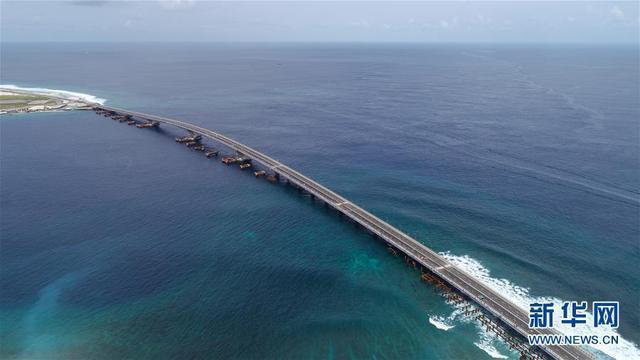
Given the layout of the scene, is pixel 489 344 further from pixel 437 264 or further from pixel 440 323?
pixel 437 264

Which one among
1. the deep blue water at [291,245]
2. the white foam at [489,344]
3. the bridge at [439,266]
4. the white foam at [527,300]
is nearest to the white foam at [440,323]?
the deep blue water at [291,245]

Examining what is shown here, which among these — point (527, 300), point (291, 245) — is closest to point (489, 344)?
point (527, 300)

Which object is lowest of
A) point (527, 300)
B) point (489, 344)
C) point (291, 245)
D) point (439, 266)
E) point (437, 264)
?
point (489, 344)

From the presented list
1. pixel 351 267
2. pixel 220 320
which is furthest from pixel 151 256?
pixel 351 267

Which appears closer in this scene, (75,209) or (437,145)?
(75,209)

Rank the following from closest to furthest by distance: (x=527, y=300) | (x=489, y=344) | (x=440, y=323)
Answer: (x=489, y=344), (x=440, y=323), (x=527, y=300)

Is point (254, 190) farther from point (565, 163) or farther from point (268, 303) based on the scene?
point (565, 163)

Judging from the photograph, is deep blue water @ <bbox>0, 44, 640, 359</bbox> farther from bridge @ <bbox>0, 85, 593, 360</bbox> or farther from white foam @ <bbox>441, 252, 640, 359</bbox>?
bridge @ <bbox>0, 85, 593, 360</bbox>
